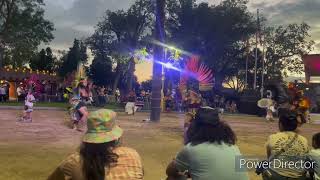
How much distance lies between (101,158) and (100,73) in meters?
58.1

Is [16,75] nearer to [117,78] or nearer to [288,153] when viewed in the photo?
[117,78]

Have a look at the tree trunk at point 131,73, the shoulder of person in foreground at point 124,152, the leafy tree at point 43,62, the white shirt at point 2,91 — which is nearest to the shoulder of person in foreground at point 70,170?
the shoulder of person in foreground at point 124,152

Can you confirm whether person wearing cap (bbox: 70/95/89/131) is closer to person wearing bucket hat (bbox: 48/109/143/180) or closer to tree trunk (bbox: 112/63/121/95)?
person wearing bucket hat (bbox: 48/109/143/180)

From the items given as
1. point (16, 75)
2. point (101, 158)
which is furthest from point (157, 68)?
point (16, 75)

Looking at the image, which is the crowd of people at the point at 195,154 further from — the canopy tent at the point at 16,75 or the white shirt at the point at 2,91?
the canopy tent at the point at 16,75

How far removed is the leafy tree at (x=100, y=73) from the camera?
60875mm

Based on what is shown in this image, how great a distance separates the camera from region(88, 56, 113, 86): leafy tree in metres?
60.9

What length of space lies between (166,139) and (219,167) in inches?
418

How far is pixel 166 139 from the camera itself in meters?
15.0

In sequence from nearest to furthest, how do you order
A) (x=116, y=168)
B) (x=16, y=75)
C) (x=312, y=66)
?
(x=116, y=168), (x=16, y=75), (x=312, y=66)

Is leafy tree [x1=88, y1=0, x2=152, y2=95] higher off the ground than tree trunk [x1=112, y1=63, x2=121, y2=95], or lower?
higher

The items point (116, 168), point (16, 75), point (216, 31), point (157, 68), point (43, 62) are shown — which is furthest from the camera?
point (43, 62)

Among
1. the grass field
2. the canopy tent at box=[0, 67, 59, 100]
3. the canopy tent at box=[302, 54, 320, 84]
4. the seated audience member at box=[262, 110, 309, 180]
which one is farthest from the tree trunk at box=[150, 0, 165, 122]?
the canopy tent at box=[302, 54, 320, 84]

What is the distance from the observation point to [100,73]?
201ft
